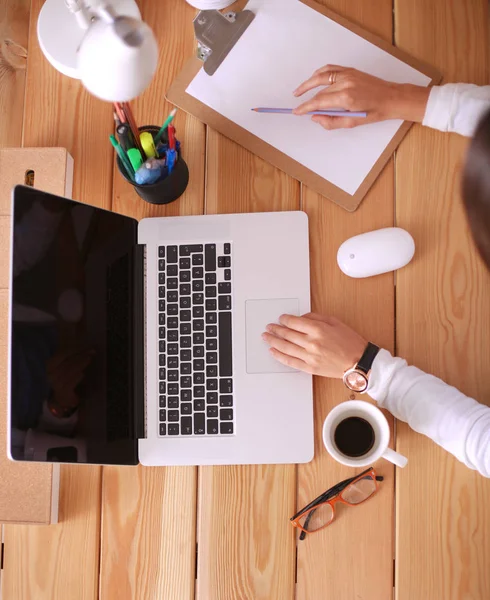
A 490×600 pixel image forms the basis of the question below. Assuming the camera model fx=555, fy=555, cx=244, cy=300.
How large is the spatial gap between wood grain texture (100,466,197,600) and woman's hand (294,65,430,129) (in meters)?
0.60

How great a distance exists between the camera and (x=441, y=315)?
86 cm

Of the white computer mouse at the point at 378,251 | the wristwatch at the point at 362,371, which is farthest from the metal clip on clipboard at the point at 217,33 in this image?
the wristwatch at the point at 362,371

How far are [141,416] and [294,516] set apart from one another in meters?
0.28

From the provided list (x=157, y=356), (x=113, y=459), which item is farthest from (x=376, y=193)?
(x=113, y=459)

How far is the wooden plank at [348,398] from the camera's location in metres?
0.83

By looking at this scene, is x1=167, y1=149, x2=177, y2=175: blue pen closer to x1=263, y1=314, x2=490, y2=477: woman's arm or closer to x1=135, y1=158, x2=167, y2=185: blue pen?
x1=135, y1=158, x2=167, y2=185: blue pen

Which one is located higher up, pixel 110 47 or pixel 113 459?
pixel 110 47

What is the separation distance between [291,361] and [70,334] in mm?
325

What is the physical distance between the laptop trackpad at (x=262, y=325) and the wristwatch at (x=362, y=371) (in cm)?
9

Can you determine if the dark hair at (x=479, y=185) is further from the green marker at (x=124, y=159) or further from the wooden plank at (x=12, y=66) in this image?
the wooden plank at (x=12, y=66)

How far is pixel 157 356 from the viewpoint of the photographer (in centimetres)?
87

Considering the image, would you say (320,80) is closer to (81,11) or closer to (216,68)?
(216,68)

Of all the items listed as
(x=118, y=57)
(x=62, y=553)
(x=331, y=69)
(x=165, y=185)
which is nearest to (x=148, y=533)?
(x=62, y=553)

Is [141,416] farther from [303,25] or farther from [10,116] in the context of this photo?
[303,25]
